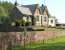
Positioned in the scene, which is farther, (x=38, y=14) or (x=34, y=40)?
(x=38, y=14)

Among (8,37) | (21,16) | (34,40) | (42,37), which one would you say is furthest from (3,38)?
(21,16)

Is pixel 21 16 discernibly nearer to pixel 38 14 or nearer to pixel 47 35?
pixel 38 14

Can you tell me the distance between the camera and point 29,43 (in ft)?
85.5

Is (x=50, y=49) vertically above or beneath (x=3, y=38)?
beneath

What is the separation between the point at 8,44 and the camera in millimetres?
21562

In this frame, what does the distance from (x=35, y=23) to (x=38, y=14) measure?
3.74 metres

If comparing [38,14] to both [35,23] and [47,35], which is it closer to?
[35,23]

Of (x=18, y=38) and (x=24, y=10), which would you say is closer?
(x=18, y=38)

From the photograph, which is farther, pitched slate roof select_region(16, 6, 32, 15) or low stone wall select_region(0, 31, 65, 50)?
pitched slate roof select_region(16, 6, 32, 15)

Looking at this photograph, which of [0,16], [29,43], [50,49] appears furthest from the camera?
[0,16]

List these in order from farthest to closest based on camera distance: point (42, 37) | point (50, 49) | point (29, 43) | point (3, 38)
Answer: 1. point (42, 37)
2. point (29, 43)
3. point (50, 49)
4. point (3, 38)

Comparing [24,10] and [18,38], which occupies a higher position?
[24,10]

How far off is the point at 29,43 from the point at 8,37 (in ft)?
16.3

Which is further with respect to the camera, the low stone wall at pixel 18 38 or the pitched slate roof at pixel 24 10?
the pitched slate roof at pixel 24 10
